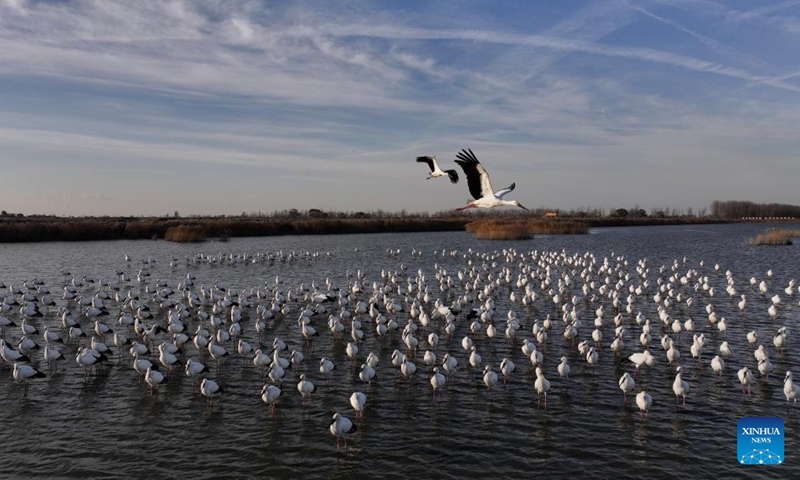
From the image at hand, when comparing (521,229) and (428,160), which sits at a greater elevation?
(428,160)

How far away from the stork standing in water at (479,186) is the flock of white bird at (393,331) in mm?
3774

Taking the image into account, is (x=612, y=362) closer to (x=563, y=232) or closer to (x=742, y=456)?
(x=742, y=456)

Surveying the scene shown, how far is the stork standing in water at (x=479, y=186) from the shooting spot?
38.9ft

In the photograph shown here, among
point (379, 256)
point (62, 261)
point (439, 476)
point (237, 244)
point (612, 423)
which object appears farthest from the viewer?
point (237, 244)

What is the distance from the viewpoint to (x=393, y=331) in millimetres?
18781

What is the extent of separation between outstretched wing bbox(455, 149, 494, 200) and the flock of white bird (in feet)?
13.3

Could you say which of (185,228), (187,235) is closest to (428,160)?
(187,235)

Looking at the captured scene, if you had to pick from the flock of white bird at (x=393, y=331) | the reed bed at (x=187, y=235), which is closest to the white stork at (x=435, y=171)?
the flock of white bird at (x=393, y=331)

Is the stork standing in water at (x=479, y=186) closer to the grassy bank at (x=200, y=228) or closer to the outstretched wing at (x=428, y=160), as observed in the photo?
the outstretched wing at (x=428, y=160)

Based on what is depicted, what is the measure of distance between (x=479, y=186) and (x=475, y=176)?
22 cm

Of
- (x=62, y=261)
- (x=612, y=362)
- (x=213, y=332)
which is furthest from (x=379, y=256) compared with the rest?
(x=612, y=362)

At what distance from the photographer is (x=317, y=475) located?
9570mm

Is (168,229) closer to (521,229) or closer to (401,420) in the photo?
(521,229)

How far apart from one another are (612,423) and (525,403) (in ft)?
5.93
